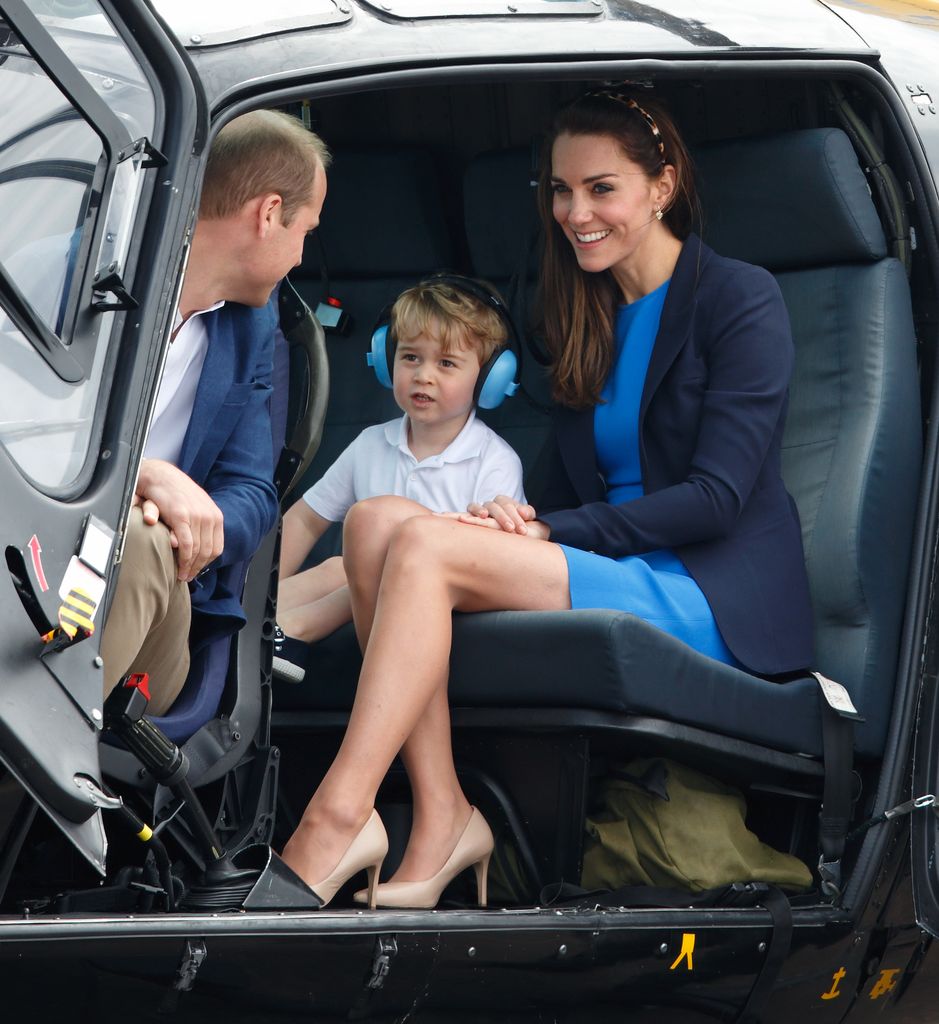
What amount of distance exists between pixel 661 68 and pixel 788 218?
1.99ft

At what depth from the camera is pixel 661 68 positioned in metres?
2.45

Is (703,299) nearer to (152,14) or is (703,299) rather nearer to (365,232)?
(365,232)

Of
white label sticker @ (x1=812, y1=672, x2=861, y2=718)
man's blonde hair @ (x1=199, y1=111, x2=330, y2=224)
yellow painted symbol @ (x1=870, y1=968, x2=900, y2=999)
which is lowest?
yellow painted symbol @ (x1=870, y1=968, x2=900, y2=999)

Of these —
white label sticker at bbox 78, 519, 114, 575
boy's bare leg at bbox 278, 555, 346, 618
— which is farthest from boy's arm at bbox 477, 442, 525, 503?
white label sticker at bbox 78, 519, 114, 575

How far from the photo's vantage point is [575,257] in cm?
298

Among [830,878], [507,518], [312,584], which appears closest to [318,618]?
[312,584]

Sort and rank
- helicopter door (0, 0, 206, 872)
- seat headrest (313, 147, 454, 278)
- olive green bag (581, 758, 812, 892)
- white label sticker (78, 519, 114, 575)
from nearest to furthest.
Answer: helicopter door (0, 0, 206, 872), white label sticker (78, 519, 114, 575), olive green bag (581, 758, 812, 892), seat headrest (313, 147, 454, 278)

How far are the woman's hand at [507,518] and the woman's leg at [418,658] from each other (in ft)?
0.29

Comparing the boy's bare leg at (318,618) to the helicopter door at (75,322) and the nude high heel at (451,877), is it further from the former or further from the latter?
the helicopter door at (75,322)

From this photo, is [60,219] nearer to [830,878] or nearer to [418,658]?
[418,658]

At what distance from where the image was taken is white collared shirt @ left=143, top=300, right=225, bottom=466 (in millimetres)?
2246

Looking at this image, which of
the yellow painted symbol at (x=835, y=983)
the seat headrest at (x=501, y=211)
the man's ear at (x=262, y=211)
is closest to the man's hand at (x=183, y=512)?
the man's ear at (x=262, y=211)

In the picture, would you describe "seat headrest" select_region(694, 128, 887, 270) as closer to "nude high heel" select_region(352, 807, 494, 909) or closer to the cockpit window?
"nude high heel" select_region(352, 807, 494, 909)

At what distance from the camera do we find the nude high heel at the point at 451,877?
7.75ft
